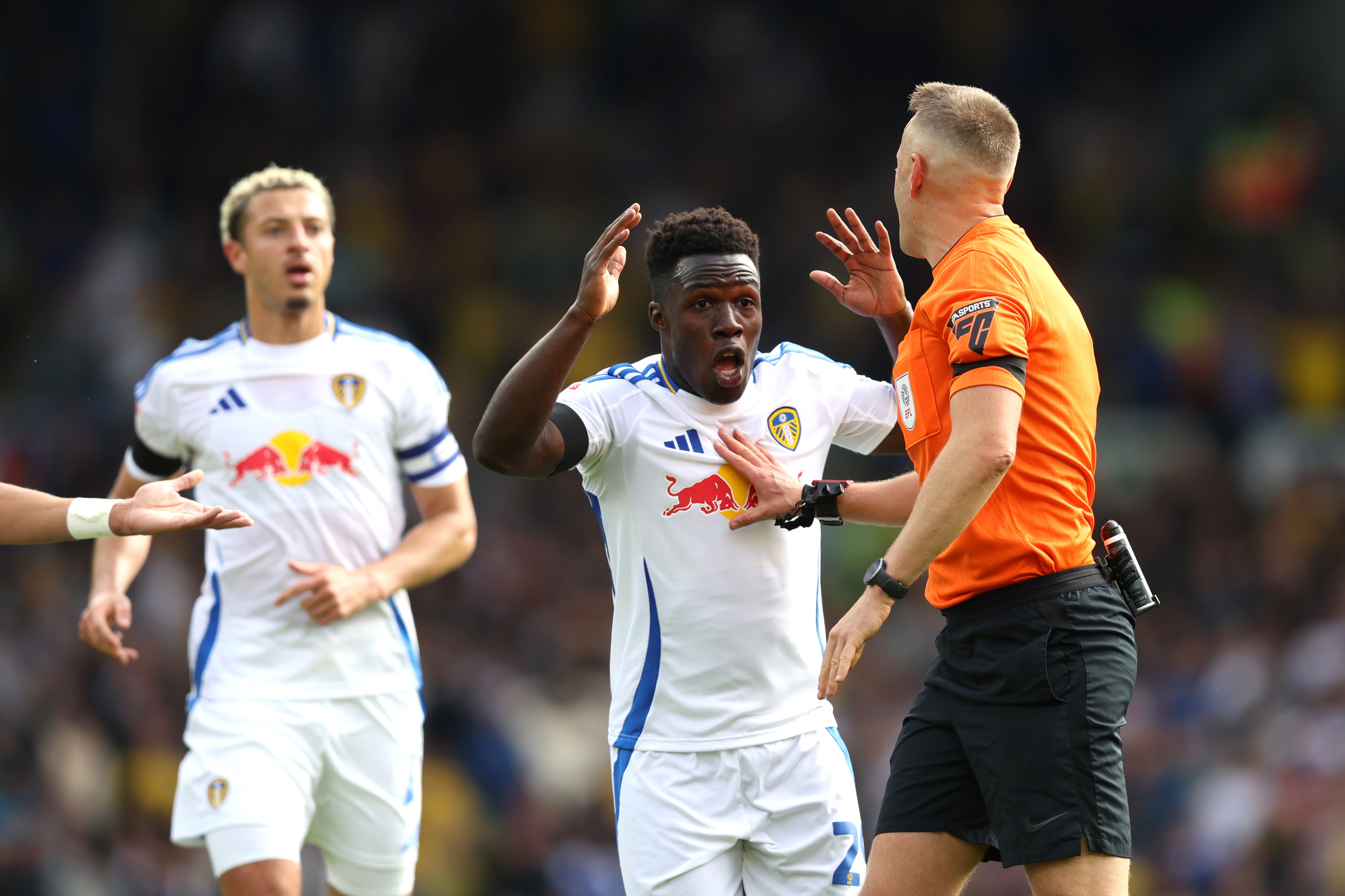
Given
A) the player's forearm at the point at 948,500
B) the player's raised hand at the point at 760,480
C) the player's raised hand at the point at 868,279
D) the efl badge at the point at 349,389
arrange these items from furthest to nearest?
the efl badge at the point at 349,389, the player's raised hand at the point at 868,279, the player's raised hand at the point at 760,480, the player's forearm at the point at 948,500

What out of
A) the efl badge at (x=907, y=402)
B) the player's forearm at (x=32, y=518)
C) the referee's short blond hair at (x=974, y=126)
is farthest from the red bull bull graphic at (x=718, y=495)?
the player's forearm at (x=32, y=518)

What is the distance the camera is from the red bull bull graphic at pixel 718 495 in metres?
4.76

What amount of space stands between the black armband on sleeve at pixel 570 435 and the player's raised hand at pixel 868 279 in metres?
1.00

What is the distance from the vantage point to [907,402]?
4500 mm

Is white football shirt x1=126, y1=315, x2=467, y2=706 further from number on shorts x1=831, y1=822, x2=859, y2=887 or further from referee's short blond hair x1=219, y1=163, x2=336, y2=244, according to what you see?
number on shorts x1=831, y1=822, x2=859, y2=887

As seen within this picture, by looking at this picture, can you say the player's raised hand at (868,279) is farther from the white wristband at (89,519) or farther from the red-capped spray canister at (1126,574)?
the white wristband at (89,519)

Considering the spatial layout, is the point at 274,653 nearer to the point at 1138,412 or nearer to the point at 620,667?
the point at 620,667

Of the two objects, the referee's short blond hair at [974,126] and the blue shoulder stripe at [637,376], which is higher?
the referee's short blond hair at [974,126]

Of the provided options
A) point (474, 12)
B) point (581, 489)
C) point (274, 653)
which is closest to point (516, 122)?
point (474, 12)

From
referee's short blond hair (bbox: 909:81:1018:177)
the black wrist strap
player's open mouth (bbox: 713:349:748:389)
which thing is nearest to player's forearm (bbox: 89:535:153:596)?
player's open mouth (bbox: 713:349:748:389)

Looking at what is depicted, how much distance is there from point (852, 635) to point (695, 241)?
1503 millimetres

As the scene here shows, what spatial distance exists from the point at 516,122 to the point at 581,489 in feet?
14.3

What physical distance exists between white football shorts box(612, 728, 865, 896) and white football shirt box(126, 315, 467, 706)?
178 cm

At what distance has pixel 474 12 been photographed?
15.8 metres
